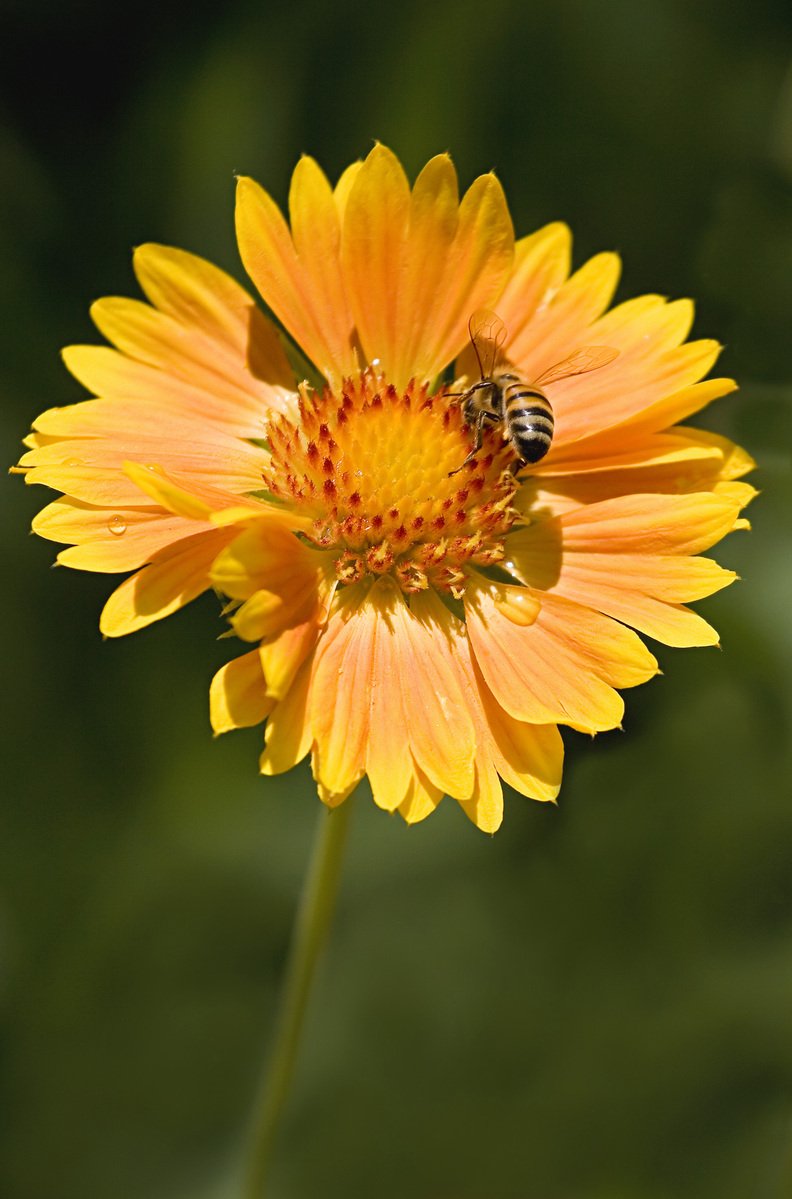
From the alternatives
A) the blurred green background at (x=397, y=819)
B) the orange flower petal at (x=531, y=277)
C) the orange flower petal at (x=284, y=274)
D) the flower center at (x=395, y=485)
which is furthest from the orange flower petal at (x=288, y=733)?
the blurred green background at (x=397, y=819)

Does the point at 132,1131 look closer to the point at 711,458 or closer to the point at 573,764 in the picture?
the point at 573,764

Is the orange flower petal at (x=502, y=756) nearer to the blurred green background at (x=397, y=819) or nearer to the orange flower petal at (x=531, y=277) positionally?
the orange flower petal at (x=531, y=277)

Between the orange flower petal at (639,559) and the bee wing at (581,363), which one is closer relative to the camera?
the orange flower petal at (639,559)

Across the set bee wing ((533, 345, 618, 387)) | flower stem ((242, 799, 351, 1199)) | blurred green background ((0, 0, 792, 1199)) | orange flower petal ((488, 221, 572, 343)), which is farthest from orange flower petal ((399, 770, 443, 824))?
blurred green background ((0, 0, 792, 1199))

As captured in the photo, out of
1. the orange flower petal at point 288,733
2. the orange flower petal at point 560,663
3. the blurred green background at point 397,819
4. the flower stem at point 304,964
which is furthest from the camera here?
the blurred green background at point 397,819

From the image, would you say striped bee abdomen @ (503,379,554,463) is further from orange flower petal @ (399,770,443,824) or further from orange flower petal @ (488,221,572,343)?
orange flower petal @ (399,770,443,824)

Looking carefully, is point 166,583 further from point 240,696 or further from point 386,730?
point 386,730

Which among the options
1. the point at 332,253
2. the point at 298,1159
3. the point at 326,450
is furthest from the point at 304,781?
the point at 332,253
